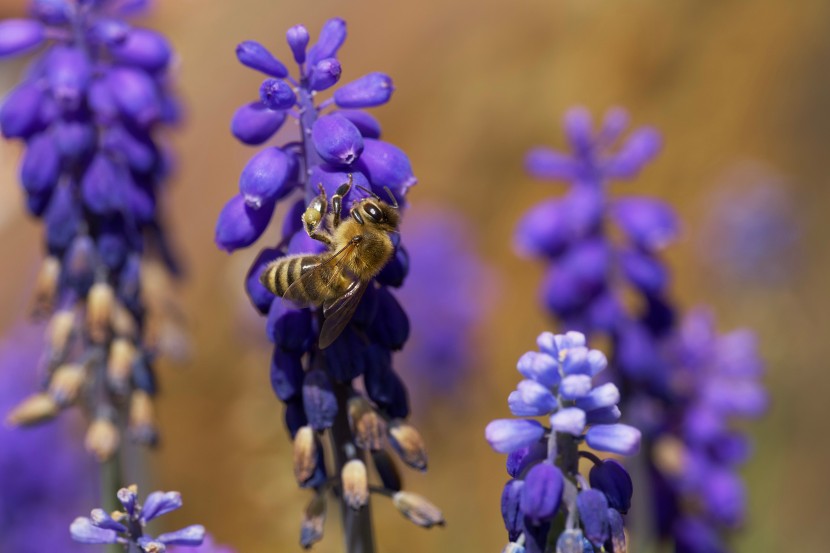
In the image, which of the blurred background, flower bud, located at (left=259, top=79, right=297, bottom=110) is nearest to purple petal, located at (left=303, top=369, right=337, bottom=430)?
flower bud, located at (left=259, top=79, right=297, bottom=110)

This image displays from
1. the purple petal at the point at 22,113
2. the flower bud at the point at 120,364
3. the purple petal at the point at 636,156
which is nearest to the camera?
the purple petal at the point at 22,113

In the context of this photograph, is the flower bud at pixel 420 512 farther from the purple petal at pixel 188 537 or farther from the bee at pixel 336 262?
the purple petal at pixel 188 537

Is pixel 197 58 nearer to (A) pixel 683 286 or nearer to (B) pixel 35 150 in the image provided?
(A) pixel 683 286

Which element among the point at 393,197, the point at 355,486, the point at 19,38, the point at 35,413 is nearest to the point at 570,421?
the point at 355,486

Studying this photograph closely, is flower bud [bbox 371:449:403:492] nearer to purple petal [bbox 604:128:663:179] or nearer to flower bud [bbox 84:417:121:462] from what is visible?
flower bud [bbox 84:417:121:462]

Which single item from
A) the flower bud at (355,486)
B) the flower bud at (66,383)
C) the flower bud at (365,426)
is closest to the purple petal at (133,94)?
the flower bud at (66,383)

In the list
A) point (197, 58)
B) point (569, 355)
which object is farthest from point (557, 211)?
point (197, 58)
